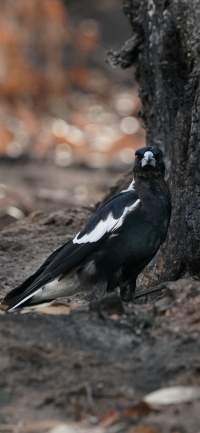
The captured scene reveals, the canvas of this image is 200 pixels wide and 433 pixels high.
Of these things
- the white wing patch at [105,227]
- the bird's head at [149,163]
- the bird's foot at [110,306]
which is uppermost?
the bird's head at [149,163]

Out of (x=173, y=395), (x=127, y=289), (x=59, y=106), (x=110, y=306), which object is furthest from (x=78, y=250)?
(x=59, y=106)

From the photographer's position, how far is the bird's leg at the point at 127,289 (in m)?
7.15

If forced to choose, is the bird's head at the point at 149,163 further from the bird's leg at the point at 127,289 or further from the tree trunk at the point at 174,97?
the bird's leg at the point at 127,289

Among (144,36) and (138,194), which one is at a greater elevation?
(144,36)

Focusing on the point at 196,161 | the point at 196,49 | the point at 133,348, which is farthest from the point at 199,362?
the point at 196,49

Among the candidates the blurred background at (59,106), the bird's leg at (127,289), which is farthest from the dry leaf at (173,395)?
the blurred background at (59,106)

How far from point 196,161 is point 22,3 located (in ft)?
40.9

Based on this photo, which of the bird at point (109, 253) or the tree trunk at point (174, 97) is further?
the tree trunk at point (174, 97)

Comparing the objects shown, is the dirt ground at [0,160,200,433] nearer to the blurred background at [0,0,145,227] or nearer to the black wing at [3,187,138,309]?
the black wing at [3,187,138,309]

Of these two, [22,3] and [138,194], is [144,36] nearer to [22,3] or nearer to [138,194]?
[138,194]

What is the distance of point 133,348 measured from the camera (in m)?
5.60

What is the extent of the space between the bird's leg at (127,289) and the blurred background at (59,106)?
7.30 metres

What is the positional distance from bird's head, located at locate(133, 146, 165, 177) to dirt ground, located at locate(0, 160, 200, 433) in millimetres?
1189

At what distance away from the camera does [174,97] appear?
809cm
